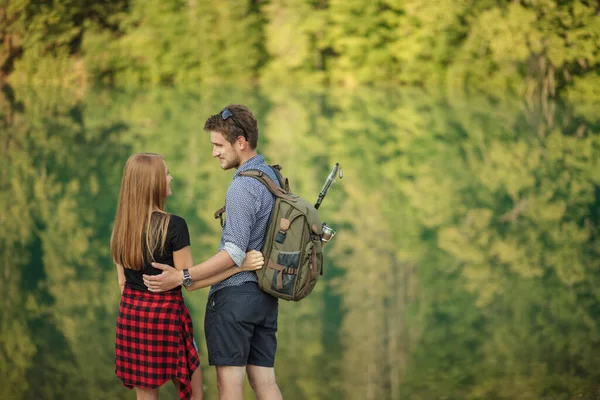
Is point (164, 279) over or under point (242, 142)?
under

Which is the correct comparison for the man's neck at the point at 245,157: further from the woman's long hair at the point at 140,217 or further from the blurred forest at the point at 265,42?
the blurred forest at the point at 265,42

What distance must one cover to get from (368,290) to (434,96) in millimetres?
20144

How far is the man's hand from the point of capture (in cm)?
300

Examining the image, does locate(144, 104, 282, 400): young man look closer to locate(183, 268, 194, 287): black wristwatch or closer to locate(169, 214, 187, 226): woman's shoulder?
locate(183, 268, 194, 287): black wristwatch

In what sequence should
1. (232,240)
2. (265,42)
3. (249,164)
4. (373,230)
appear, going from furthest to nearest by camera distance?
(265,42), (373,230), (249,164), (232,240)

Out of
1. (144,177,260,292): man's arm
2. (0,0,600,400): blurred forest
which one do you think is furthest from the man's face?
(0,0,600,400): blurred forest

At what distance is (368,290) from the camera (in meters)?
6.31

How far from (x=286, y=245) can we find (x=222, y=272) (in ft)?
0.72

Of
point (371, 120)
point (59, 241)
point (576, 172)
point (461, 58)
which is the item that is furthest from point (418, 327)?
point (461, 58)

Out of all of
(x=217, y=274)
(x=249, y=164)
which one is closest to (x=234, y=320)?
(x=217, y=274)

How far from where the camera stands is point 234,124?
303cm

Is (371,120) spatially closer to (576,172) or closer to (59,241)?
(576,172)

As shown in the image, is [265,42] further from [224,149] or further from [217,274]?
[217,274]

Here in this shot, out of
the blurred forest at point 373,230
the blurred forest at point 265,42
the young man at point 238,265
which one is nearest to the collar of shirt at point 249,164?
the young man at point 238,265
